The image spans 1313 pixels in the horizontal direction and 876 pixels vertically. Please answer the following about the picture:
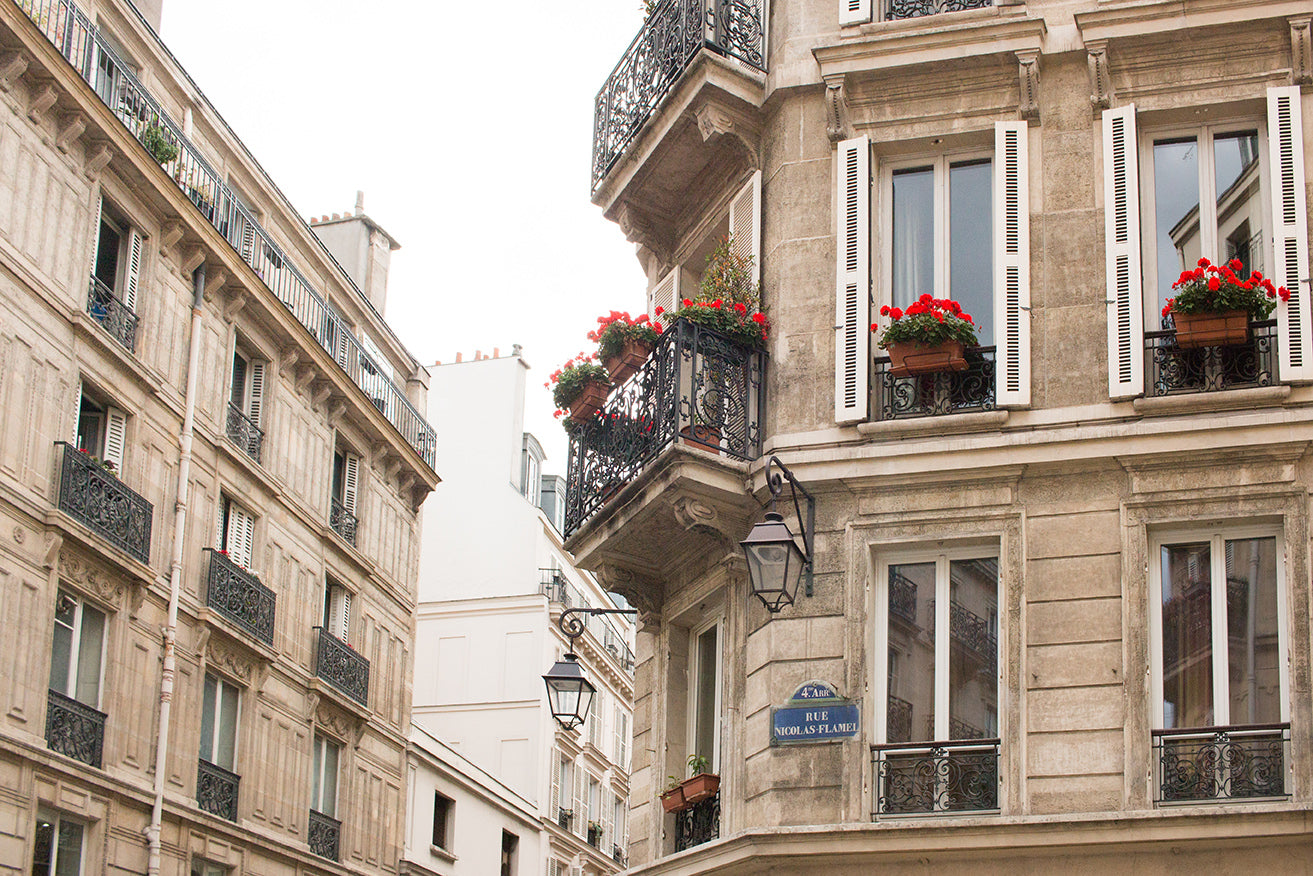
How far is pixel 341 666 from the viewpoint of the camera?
31.0 meters

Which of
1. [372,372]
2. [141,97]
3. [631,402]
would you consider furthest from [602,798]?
[631,402]

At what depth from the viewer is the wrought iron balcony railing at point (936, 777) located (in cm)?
1209

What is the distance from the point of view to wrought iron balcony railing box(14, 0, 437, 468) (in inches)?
902

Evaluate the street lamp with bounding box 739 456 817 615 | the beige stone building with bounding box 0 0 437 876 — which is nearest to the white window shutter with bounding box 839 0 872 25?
the street lamp with bounding box 739 456 817 615

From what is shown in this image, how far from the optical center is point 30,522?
20.9 metres

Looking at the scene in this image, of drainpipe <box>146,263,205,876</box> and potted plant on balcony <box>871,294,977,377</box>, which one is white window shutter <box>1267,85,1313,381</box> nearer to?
potted plant on balcony <box>871,294,977,377</box>

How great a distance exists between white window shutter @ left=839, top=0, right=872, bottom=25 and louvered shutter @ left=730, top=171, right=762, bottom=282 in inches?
58.0

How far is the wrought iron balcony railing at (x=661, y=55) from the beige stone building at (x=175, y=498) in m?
8.41

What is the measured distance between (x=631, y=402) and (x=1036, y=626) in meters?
4.17

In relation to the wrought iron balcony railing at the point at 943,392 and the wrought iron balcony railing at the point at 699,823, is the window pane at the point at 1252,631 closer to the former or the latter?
the wrought iron balcony railing at the point at 943,392

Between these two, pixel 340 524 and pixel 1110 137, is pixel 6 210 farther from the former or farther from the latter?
pixel 1110 137

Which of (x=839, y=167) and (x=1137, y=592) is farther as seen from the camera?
(x=839, y=167)

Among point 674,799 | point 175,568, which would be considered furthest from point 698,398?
point 175,568

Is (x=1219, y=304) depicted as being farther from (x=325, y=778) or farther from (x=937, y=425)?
(x=325, y=778)
